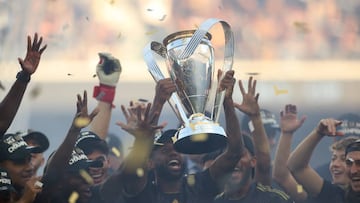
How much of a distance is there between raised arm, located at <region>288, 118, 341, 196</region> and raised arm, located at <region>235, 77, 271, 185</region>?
0.14 m

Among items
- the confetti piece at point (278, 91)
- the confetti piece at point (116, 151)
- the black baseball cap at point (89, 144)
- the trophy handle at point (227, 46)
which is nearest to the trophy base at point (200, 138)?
the trophy handle at point (227, 46)

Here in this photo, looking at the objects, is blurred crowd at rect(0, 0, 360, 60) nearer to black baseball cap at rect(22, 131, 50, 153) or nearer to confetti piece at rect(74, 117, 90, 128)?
black baseball cap at rect(22, 131, 50, 153)

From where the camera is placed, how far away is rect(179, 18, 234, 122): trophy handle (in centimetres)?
268

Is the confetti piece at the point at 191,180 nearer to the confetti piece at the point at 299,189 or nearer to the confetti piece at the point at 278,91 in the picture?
the confetti piece at the point at 299,189

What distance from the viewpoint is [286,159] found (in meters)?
3.31

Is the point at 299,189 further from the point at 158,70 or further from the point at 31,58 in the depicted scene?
the point at 31,58

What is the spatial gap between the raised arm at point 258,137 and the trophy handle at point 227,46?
0.27 meters

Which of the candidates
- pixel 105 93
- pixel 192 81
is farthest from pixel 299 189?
pixel 105 93

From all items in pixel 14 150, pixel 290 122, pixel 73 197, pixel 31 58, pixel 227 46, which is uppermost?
pixel 227 46

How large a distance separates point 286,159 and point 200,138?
70 cm

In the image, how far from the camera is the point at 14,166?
2.85 meters

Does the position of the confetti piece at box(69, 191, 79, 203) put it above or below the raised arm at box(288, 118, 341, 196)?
below

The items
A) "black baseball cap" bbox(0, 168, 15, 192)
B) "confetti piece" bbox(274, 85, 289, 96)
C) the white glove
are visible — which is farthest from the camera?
"confetti piece" bbox(274, 85, 289, 96)

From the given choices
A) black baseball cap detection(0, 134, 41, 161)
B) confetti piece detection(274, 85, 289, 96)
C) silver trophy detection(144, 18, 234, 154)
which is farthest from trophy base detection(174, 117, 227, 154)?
confetti piece detection(274, 85, 289, 96)
